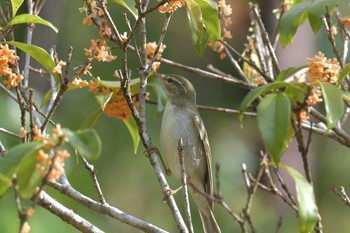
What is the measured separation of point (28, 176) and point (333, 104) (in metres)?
1.01

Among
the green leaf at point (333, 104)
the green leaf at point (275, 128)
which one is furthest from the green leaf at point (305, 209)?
the green leaf at point (333, 104)

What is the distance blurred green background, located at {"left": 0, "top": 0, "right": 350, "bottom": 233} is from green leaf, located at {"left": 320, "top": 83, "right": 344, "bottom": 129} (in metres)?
4.47

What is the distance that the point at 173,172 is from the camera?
15.0ft

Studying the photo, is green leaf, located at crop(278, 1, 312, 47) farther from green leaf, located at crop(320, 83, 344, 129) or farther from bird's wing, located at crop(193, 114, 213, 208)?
bird's wing, located at crop(193, 114, 213, 208)

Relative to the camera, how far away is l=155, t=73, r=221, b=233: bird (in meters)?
4.52

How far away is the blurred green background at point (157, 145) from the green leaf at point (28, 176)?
14.9 ft

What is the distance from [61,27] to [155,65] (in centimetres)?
686

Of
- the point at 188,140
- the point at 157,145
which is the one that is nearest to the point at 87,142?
the point at 188,140

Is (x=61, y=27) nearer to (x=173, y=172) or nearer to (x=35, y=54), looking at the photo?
(x=173, y=172)

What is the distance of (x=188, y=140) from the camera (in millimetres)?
4648

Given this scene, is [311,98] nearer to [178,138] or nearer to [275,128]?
[275,128]

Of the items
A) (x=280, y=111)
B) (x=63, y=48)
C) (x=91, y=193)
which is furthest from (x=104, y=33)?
(x=63, y=48)

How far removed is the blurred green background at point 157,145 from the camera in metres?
8.52

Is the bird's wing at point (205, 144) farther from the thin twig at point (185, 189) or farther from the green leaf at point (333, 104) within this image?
the green leaf at point (333, 104)
